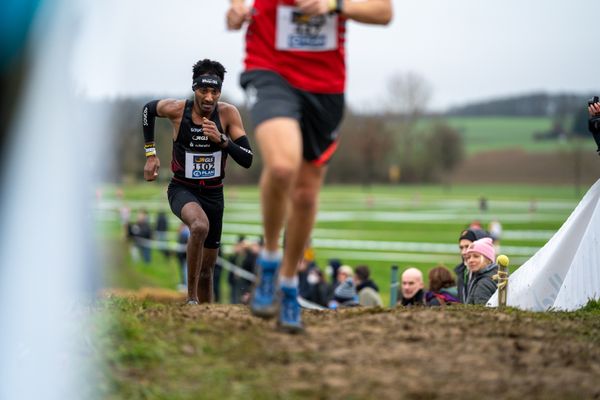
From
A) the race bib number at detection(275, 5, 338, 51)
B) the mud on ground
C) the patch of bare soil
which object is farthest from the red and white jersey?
the patch of bare soil

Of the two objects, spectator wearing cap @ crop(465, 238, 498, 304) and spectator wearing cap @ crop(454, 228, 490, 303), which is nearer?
spectator wearing cap @ crop(465, 238, 498, 304)

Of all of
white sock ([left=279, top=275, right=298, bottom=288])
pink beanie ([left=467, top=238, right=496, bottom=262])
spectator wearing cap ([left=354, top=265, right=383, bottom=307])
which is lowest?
spectator wearing cap ([left=354, top=265, right=383, bottom=307])

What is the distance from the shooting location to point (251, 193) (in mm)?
99062

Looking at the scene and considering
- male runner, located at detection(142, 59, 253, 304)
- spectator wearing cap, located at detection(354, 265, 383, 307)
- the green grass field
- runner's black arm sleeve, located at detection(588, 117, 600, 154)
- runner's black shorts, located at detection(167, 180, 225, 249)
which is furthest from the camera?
the green grass field

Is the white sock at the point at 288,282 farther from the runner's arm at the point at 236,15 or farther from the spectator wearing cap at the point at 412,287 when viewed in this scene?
the spectator wearing cap at the point at 412,287

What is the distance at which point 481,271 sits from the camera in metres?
9.38

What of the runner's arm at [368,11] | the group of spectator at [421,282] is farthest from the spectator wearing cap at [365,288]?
the runner's arm at [368,11]

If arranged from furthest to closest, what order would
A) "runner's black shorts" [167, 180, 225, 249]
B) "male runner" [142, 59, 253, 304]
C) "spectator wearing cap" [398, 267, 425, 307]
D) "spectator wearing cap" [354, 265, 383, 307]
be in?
"spectator wearing cap" [354, 265, 383, 307], "spectator wearing cap" [398, 267, 425, 307], "runner's black shorts" [167, 180, 225, 249], "male runner" [142, 59, 253, 304]

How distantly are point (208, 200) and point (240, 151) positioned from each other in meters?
0.59

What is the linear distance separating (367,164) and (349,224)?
1881 inches

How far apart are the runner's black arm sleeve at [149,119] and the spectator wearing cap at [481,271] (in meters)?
3.38

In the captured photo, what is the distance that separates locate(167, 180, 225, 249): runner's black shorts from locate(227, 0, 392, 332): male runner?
10.5ft

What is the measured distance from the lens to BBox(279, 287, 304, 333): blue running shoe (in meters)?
5.79

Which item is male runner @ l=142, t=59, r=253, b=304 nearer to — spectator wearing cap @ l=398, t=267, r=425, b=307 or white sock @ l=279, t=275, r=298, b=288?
spectator wearing cap @ l=398, t=267, r=425, b=307
